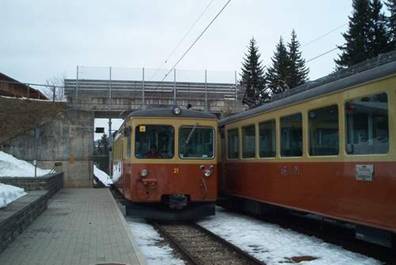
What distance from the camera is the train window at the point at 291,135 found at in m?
11.9

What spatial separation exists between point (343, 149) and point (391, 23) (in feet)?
96.7

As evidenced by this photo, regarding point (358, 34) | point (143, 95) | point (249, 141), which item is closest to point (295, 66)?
point (358, 34)

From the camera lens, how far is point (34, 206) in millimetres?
13320

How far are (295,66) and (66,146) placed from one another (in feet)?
82.3

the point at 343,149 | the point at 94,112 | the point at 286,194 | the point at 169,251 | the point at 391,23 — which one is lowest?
the point at 169,251

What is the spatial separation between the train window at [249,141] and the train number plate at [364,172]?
558 centimetres

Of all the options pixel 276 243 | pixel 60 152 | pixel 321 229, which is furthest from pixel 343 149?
pixel 60 152

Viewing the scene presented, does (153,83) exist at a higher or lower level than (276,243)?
higher

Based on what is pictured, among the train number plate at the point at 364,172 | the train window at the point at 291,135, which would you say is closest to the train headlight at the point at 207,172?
the train window at the point at 291,135

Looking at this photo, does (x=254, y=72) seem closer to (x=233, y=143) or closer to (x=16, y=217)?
(x=233, y=143)

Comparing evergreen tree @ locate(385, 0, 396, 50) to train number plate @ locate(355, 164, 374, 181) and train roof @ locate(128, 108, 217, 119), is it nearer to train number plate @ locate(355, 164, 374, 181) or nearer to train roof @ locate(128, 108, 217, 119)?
train roof @ locate(128, 108, 217, 119)

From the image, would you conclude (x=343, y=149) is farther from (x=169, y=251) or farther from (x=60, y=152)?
(x=60, y=152)

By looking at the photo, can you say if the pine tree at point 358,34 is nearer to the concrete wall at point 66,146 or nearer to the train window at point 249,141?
the concrete wall at point 66,146

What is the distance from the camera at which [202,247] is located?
1135 centimetres
